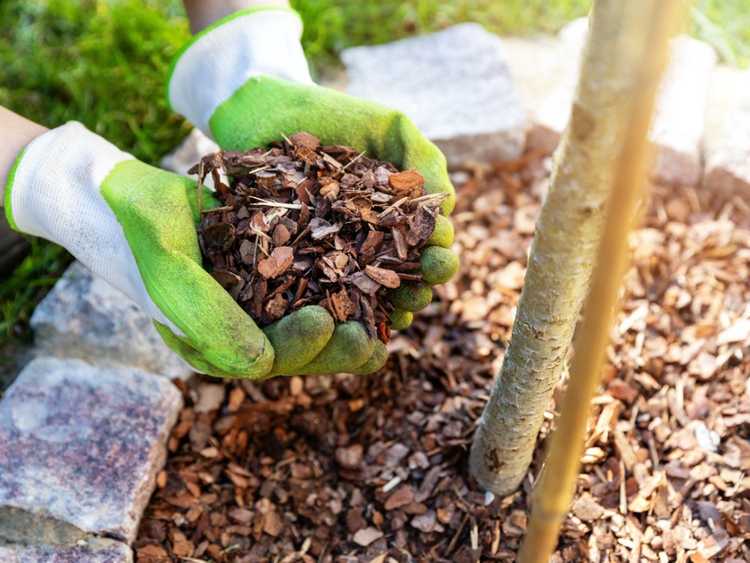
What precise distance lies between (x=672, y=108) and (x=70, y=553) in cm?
212

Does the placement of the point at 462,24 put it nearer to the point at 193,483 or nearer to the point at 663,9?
the point at 193,483

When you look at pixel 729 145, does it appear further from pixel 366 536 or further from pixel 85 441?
pixel 85 441

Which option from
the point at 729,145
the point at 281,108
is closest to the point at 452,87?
the point at 729,145

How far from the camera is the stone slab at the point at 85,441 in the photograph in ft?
5.64

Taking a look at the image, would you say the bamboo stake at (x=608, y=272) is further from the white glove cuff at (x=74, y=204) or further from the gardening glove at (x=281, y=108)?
the white glove cuff at (x=74, y=204)

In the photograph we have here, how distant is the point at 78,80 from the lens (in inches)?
108

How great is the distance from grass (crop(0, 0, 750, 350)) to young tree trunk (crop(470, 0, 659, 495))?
1.36 metres

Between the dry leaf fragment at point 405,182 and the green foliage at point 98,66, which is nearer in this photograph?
the dry leaf fragment at point 405,182

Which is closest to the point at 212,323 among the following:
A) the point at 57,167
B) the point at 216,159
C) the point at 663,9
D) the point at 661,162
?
the point at 216,159

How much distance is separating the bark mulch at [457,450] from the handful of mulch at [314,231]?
0.44 m

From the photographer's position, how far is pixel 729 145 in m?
2.43

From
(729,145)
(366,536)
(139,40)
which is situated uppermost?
(139,40)

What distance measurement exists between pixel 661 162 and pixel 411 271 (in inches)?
48.1

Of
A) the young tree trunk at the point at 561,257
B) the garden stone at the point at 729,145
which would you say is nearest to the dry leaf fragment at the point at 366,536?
the young tree trunk at the point at 561,257
